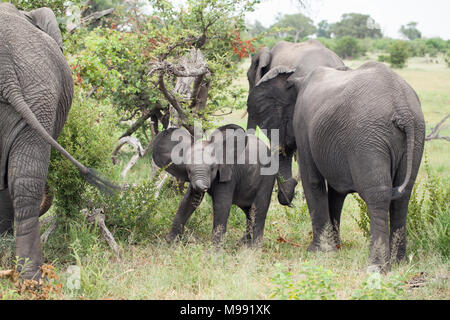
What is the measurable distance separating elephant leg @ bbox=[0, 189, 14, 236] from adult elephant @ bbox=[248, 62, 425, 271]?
267cm

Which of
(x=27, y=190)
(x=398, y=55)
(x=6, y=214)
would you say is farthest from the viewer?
(x=398, y=55)

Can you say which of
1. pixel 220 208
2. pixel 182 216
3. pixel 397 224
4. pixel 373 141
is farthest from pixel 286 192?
pixel 373 141

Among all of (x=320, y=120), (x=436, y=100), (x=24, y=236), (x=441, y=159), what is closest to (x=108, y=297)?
(x=24, y=236)

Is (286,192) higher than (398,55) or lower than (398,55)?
higher

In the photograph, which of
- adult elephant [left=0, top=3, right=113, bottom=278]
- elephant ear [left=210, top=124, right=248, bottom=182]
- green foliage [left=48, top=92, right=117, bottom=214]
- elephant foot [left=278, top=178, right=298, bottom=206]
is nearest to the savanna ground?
green foliage [left=48, top=92, right=117, bottom=214]

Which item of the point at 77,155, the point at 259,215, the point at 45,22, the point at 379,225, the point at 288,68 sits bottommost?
the point at 259,215

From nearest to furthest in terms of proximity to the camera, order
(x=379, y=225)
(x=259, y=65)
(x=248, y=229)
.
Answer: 1. (x=379, y=225)
2. (x=248, y=229)
3. (x=259, y=65)

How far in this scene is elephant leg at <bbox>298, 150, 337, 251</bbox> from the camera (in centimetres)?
561

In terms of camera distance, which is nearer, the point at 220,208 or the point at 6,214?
the point at 6,214

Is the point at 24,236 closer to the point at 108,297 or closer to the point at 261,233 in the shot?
the point at 108,297

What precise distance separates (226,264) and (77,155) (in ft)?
5.58

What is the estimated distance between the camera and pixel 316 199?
5672 mm

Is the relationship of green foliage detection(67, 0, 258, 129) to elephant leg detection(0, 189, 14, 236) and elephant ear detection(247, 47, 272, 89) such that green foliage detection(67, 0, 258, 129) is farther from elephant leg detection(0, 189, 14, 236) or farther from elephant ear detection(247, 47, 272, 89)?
elephant leg detection(0, 189, 14, 236)

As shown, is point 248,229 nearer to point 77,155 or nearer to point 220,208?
point 220,208
